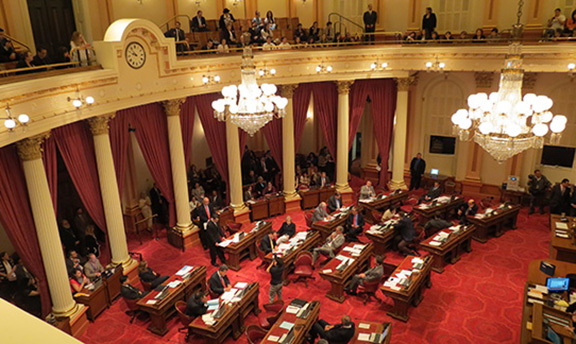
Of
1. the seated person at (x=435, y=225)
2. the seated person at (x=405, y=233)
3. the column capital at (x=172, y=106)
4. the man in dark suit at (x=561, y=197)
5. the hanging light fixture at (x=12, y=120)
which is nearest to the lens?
the hanging light fixture at (x=12, y=120)

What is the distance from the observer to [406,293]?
335 inches

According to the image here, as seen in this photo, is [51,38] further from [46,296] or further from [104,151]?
[46,296]

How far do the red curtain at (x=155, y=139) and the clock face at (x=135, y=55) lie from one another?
124 centimetres

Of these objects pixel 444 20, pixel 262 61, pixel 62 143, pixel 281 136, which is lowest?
pixel 281 136

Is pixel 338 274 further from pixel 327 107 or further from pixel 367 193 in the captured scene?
pixel 327 107

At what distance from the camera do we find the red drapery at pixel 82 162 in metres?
8.62

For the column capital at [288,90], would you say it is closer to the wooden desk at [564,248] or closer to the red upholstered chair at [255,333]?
the red upholstered chair at [255,333]

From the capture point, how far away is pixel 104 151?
9.20 meters

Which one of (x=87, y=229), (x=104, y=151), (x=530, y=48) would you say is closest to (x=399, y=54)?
(x=530, y=48)

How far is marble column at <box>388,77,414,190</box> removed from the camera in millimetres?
14055

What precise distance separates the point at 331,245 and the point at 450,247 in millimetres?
2663

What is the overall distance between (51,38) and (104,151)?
2.79m

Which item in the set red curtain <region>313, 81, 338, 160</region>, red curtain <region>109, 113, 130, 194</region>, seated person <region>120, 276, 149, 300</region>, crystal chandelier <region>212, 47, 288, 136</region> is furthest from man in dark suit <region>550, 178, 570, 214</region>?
red curtain <region>109, 113, 130, 194</region>

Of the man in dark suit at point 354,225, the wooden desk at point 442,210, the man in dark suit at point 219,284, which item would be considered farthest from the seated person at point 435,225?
the man in dark suit at point 219,284
